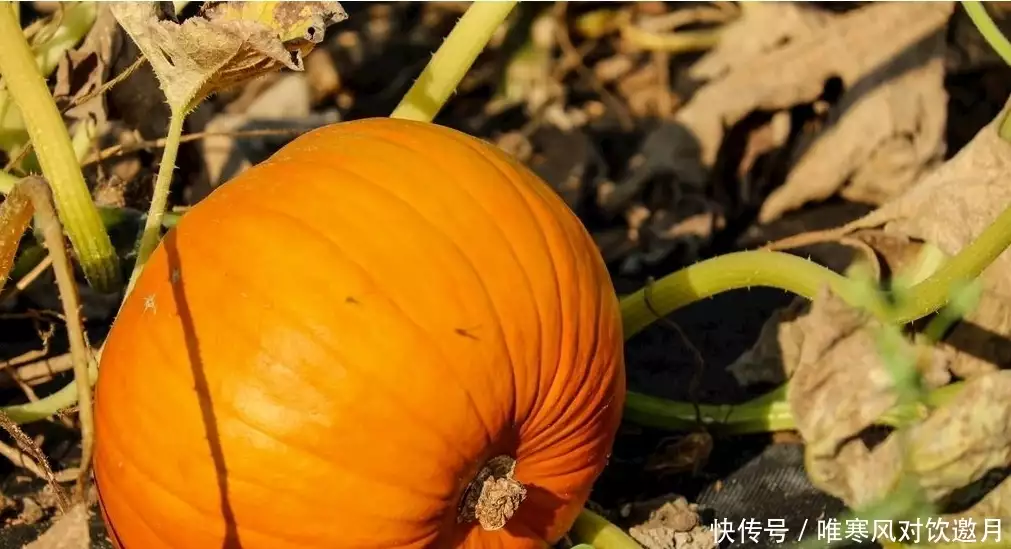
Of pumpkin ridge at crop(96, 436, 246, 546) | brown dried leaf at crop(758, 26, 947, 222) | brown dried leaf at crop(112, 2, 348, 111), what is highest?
brown dried leaf at crop(112, 2, 348, 111)

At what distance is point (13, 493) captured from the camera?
5.10 ft

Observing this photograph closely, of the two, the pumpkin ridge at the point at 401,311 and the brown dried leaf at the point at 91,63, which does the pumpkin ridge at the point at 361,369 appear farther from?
the brown dried leaf at the point at 91,63

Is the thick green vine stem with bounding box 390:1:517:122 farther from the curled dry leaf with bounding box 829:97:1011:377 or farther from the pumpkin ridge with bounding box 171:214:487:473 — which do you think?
the curled dry leaf with bounding box 829:97:1011:377

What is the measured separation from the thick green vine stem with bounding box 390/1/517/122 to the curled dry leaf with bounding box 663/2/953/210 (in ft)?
2.02

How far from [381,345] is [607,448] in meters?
0.37

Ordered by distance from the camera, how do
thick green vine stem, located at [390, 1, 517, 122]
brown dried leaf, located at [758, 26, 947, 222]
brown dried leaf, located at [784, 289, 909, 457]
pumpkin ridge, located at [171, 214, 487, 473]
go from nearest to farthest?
pumpkin ridge, located at [171, 214, 487, 473] < brown dried leaf, located at [784, 289, 909, 457] < thick green vine stem, located at [390, 1, 517, 122] < brown dried leaf, located at [758, 26, 947, 222]

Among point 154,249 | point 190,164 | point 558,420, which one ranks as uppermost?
point 154,249

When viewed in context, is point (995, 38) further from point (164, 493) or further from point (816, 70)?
point (164, 493)

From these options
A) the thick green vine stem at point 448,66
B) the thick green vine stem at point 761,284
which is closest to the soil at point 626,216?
the thick green vine stem at point 761,284

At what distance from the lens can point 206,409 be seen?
1129 millimetres

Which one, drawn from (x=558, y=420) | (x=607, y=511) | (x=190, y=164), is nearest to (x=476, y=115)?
(x=190, y=164)

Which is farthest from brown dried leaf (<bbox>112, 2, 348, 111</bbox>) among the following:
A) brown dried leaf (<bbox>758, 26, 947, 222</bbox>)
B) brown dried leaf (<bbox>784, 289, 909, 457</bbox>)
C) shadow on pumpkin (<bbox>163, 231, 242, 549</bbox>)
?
brown dried leaf (<bbox>758, 26, 947, 222</bbox>)

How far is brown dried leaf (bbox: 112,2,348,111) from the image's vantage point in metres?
1.23

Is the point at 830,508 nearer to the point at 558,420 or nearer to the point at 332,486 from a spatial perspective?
the point at 558,420
